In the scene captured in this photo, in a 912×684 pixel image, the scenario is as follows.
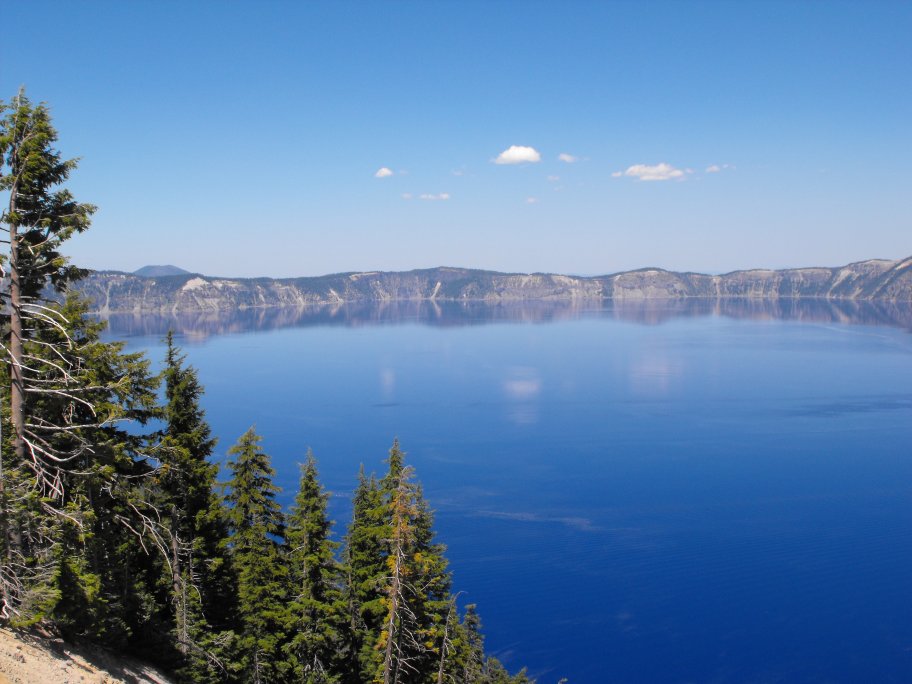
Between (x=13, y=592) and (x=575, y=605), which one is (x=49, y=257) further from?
(x=575, y=605)

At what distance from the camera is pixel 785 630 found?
37000 millimetres

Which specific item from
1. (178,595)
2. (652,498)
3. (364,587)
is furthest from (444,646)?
(652,498)

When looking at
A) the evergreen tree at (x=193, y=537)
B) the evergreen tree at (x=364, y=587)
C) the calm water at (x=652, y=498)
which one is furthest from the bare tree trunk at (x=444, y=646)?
the calm water at (x=652, y=498)

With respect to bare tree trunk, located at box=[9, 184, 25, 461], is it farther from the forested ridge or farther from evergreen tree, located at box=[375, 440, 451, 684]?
evergreen tree, located at box=[375, 440, 451, 684]

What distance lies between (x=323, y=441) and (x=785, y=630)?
50858mm

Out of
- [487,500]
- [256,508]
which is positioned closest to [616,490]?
[487,500]

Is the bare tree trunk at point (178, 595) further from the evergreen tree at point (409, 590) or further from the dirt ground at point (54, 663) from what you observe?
the evergreen tree at point (409, 590)

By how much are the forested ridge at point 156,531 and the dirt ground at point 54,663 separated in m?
0.33

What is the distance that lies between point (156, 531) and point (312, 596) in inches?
281

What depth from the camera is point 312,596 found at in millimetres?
19953

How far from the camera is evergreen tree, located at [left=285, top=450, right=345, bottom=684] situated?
1927cm

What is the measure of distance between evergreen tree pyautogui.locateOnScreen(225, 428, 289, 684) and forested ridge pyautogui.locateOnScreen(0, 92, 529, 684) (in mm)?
54

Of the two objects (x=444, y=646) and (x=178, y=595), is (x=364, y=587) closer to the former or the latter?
(x=444, y=646)

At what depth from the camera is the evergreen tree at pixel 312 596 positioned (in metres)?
19.3
